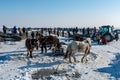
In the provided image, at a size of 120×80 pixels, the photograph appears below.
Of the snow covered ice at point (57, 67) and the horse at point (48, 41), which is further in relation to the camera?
the horse at point (48, 41)

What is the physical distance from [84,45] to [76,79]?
4.47 meters

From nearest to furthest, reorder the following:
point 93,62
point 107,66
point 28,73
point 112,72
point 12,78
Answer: point 12,78 → point 28,73 → point 112,72 → point 107,66 → point 93,62

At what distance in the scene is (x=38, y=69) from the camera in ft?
47.6

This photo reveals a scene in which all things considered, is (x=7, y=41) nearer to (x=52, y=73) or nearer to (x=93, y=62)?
(x=93, y=62)

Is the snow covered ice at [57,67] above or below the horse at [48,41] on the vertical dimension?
below

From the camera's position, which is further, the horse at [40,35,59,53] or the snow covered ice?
the horse at [40,35,59,53]

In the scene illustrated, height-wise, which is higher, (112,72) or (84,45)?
(84,45)

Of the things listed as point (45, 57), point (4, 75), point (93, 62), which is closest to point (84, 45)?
point (93, 62)

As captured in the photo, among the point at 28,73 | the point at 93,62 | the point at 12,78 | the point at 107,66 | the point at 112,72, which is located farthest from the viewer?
the point at 93,62

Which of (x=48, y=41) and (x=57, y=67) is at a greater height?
(x=48, y=41)

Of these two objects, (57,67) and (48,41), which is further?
(48,41)

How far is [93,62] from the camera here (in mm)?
17234

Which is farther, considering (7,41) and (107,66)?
(7,41)

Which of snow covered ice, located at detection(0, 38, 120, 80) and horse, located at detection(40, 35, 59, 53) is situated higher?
horse, located at detection(40, 35, 59, 53)
